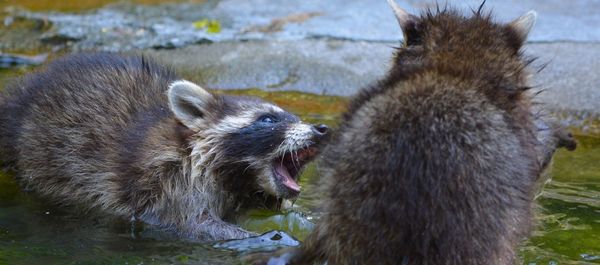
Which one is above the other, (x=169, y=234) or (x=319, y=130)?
(x=319, y=130)

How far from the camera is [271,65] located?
8297 mm

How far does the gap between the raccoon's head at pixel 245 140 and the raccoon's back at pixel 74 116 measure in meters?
0.30

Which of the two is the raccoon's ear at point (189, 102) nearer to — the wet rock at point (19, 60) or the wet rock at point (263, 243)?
the wet rock at point (263, 243)

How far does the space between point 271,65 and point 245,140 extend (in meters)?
2.60

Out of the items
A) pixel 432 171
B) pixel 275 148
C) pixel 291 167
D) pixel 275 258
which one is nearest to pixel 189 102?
pixel 275 148

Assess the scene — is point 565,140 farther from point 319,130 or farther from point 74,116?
point 74,116

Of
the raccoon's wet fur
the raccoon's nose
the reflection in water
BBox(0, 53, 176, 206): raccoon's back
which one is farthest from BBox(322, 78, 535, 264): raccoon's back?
BBox(0, 53, 176, 206): raccoon's back

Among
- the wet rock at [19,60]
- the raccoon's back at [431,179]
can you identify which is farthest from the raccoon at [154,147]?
the wet rock at [19,60]

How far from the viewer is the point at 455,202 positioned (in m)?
3.63

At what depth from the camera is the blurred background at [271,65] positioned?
5301 mm

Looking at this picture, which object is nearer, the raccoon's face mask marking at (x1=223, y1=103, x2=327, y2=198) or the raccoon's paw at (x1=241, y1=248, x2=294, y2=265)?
the raccoon's paw at (x1=241, y1=248, x2=294, y2=265)

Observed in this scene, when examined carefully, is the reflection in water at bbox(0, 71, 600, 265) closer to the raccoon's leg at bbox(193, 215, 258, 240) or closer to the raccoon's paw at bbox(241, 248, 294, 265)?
the raccoon's leg at bbox(193, 215, 258, 240)

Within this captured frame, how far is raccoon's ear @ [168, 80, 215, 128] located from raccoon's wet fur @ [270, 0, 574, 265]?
1883 mm

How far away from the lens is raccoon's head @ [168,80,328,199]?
18.5ft
